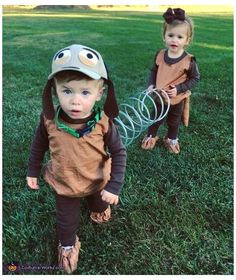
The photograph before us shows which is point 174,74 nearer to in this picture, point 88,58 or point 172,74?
point 172,74

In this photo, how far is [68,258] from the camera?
101 inches

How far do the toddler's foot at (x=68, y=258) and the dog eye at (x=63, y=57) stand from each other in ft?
3.95

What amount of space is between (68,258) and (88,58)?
4.17ft

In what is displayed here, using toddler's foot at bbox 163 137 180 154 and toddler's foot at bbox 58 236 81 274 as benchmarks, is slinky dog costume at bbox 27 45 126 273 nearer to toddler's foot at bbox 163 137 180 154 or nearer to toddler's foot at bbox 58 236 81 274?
toddler's foot at bbox 58 236 81 274

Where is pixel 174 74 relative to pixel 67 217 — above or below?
above

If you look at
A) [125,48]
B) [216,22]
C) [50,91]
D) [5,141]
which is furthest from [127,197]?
[216,22]

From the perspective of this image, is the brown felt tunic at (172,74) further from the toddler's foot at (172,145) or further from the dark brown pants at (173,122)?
the toddler's foot at (172,145)

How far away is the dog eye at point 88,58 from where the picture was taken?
2074mm

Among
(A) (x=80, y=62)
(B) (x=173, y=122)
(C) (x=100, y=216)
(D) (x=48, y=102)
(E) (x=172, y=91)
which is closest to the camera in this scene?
(A) (x=80, y=62)

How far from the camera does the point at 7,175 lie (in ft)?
11.3

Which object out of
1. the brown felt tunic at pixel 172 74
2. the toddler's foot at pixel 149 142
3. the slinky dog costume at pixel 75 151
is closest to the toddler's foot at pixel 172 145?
the toddler's foot at pixel 149 142

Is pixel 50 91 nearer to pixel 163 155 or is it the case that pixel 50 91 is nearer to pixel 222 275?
pixel 222 275

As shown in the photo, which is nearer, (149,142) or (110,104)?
(110,104)

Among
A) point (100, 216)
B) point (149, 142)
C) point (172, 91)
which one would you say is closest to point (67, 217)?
point (100, 216)
